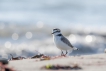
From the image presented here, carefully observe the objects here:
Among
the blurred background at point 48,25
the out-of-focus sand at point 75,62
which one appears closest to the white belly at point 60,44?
the out-of-focus sand at point 75,62

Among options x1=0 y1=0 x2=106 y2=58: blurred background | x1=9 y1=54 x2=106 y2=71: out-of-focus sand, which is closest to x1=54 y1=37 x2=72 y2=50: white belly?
x1=9 y1=54 x2=106 y2=71: out-of-focus sand

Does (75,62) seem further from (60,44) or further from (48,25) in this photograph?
(48,25)

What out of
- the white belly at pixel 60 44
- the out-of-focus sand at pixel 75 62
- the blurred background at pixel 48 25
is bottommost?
the out-of-focus sand at pixel 75 62

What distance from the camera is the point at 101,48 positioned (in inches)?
676

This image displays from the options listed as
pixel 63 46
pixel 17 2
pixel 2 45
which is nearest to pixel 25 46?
pixel 2 45

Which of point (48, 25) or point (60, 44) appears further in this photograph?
point (48, 25)

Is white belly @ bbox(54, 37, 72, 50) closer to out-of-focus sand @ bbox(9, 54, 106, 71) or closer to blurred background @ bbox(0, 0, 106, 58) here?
out-of-focus sand @ bbox(9, 54, 106, 71)

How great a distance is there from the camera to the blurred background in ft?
58.5

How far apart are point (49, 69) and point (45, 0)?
28.6m

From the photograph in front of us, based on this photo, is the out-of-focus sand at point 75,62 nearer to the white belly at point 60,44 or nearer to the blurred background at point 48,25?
the white belly at point 60,44

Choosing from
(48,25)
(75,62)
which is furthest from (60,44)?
(48,25)

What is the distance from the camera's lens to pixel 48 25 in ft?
81.0

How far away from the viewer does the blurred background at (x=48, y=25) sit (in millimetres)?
17827

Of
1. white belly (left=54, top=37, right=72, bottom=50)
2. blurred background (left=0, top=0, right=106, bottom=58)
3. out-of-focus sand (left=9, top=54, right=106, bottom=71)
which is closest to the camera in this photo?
out-of-focus sand (left=9, top=54, right=106, bottom=71)
